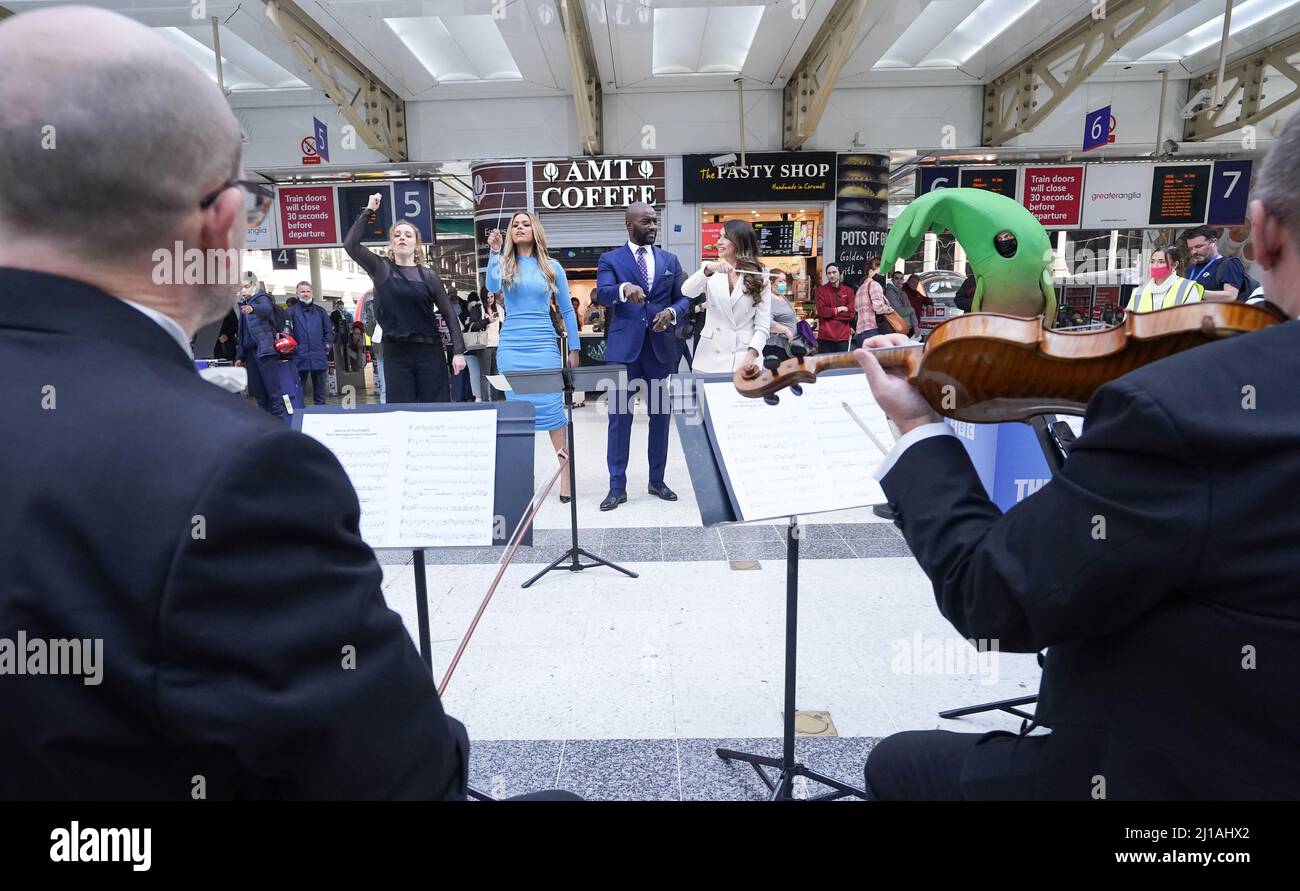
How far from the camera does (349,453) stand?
72.7 inches

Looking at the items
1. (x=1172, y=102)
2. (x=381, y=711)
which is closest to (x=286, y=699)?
(x=381, y=711)

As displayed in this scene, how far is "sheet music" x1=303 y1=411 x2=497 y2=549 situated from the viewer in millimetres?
1786

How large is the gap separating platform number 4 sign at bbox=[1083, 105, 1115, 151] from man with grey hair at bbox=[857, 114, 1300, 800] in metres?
9.77

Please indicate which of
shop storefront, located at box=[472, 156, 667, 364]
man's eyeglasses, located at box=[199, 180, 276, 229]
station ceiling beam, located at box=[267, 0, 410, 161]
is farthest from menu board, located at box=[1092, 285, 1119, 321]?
man's eyeglasses, located at box=[199, 180, 276, 229]

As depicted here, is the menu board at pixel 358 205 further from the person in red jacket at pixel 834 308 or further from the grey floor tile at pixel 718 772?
the grey floor tile at pixel 718 772

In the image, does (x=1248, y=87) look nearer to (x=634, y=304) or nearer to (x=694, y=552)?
(x=634, y=304)

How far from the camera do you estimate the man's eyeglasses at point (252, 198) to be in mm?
759

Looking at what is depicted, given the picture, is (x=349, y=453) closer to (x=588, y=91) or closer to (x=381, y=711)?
(x=381, y=711)

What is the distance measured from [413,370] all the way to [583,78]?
5.39 metres

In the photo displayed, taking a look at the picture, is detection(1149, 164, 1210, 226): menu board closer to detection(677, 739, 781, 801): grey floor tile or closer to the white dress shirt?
detection(677, 739, 781, 801): grey floor tile

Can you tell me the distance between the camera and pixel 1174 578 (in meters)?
0.76

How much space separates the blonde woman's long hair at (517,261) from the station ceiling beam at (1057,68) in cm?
653

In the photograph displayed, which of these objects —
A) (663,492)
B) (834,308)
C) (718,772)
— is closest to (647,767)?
(718,772)

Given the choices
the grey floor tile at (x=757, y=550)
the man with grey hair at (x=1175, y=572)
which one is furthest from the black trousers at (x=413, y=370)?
the man with grey hair at (x=1175, y=572)
